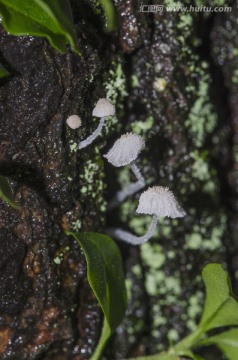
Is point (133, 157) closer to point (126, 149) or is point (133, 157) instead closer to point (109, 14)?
point (126, 149)

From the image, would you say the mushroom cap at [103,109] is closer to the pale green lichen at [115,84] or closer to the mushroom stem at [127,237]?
the pale green lichen at [115,84]

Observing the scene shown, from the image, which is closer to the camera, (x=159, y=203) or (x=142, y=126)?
(x=159, y=203)

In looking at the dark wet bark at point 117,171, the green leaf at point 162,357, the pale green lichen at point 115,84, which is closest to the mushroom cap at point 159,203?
the dark wet bark at point 117,171

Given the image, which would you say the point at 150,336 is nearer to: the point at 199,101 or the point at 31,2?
the point at 199,101

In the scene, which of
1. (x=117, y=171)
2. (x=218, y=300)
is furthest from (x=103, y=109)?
(x=218, y=300)

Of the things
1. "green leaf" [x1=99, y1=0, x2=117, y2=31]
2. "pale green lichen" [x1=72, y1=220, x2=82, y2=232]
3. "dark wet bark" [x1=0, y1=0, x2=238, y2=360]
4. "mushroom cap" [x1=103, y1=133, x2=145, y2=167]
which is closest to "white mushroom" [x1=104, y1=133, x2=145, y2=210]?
"mushroom cap" [x1=103, y1=133, x2=145, y2=167]

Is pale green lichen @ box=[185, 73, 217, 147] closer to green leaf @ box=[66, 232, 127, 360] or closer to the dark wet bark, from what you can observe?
the dark wet bark
